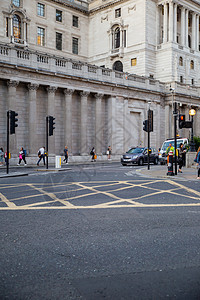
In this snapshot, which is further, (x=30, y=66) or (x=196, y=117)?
(x=196, y=117)

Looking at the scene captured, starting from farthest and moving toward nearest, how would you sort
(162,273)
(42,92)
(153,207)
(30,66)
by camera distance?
(42,92), (30,66), (153,207), (162,273)

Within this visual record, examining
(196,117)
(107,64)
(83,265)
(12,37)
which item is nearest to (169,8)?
(107,64)

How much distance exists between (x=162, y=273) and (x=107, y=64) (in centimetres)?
5805

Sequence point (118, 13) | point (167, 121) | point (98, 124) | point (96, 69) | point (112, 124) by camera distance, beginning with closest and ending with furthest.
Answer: point (96, 69) < point (98, 124) < point (112, 124) < point (167, 121) < point (118, 13)

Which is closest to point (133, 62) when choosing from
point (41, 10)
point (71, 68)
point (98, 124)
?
point (41, 10)

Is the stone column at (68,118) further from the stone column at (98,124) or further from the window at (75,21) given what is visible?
the window at (75,21)

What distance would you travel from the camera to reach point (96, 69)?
131 ft

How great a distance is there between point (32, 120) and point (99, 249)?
99.0ft

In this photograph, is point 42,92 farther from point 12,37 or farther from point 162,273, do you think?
point 162,273

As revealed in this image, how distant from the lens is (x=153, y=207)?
8641 millimetres

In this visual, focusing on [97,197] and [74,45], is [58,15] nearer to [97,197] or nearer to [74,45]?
[74,45]

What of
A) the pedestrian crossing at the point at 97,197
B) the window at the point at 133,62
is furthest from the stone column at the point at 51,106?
the window at the point at 133,62

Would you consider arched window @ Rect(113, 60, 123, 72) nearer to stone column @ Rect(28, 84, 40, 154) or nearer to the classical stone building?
the classical stone building

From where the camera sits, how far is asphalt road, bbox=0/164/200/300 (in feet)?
11.9
